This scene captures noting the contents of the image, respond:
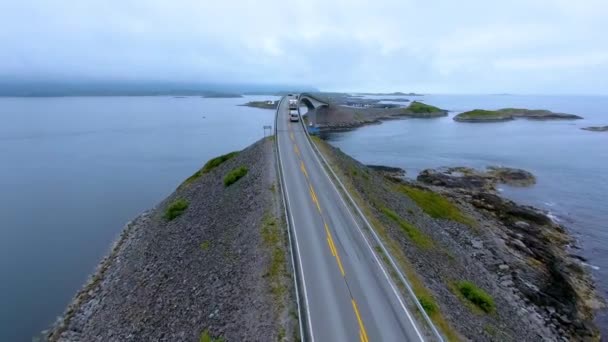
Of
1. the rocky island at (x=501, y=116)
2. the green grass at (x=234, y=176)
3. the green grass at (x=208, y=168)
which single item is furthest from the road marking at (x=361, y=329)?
the rocky island at (x=501, y=116)

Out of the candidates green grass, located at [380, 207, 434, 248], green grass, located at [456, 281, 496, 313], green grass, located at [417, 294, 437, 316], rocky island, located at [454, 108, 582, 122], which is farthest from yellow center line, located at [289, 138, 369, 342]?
rocky island, located at [454, 108, 582, 122]

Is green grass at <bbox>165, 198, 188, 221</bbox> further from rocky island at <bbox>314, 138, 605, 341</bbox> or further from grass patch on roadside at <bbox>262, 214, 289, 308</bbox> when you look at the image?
rocky island at <bbox>314, 138, 605, 341</bbox>

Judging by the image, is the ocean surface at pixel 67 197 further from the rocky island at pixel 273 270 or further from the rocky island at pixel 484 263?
the rocky island at pixel 484 263

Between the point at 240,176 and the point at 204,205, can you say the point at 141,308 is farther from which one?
the point at 240,176

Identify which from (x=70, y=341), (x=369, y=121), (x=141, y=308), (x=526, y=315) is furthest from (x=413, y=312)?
(x=369, y=121)

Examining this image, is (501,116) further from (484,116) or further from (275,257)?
(275,257)
